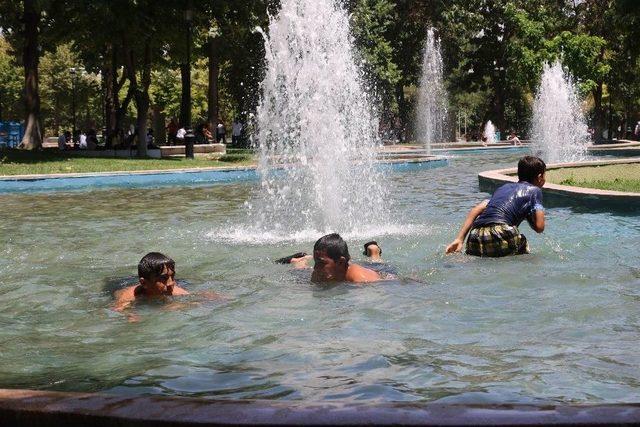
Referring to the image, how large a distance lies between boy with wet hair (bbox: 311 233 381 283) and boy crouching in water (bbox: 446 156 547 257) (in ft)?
3.98

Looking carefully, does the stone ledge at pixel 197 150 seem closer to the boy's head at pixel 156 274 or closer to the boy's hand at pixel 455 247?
the boy's hand at pixel 455 247

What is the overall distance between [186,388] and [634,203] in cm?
950

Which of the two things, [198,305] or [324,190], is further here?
[324,190]

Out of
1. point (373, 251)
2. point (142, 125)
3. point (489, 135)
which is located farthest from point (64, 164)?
point (489, 135)

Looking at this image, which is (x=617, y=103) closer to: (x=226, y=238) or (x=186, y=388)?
(x=226, y=238)

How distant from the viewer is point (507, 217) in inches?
340

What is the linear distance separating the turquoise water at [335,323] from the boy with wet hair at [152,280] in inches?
5.5

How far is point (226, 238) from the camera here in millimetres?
11648

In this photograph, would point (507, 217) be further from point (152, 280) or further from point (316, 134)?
point (316, 134)

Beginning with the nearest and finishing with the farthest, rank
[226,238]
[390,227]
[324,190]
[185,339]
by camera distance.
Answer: [185,339], [226,238], [390,227], [324,190]

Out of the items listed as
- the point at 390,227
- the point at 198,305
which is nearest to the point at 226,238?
the point at 390,227

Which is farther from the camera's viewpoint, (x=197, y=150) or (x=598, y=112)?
(x=598, y=112)

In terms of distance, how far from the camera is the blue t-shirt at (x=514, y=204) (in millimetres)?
8586

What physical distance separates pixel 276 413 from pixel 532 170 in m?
6.58
